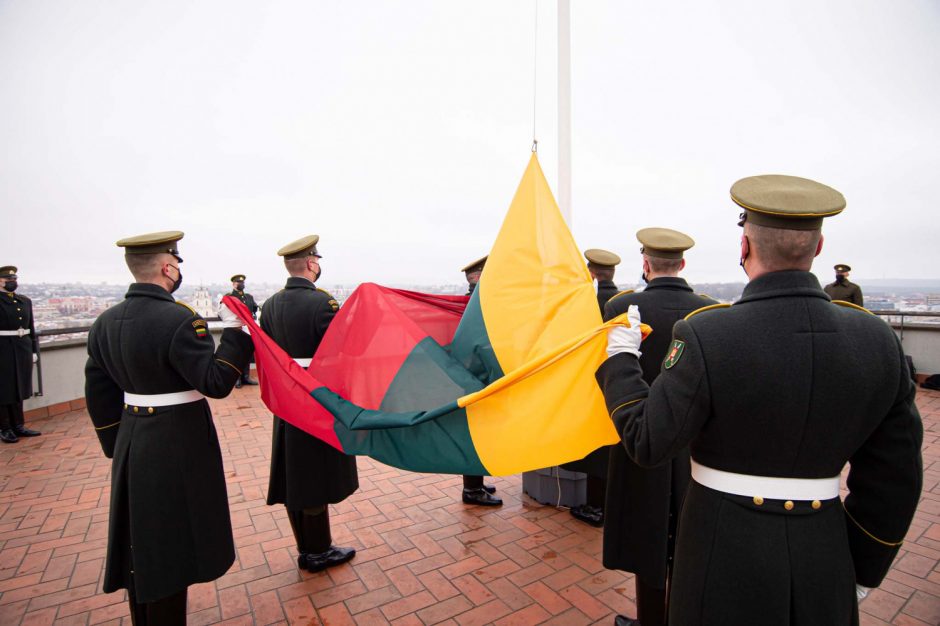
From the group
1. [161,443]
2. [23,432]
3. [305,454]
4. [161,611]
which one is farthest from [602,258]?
[23,432]

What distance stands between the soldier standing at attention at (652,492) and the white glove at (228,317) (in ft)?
7.12

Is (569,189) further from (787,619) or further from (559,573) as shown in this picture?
(787,619)

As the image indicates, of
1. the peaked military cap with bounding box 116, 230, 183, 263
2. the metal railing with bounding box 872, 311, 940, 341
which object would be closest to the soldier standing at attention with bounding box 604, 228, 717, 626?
the peaked military cap with bounding box 116, 230, 183, 263

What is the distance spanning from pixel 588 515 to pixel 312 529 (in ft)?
7.01

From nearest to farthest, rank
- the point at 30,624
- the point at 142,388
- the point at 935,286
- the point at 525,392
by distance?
the point at 525,392 < the point at 142,388 < the point at 30,624 < the point at 935,286

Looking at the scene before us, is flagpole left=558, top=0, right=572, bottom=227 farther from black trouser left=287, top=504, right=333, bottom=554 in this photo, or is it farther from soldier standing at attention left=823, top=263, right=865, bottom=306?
soldier standing at attention left=823, top=263, right=865, bottom=306

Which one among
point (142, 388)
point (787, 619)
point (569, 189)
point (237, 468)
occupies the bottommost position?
point (237, 468)

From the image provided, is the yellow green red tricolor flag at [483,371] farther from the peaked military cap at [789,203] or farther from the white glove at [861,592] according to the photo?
the white glove at [861,592]

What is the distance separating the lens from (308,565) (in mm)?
3299

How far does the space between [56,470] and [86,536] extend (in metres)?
1.89

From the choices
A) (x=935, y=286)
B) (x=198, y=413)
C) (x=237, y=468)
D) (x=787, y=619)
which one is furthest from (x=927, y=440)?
(x=237, y=468)

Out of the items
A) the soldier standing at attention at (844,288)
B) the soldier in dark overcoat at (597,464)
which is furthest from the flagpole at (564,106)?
the soldier standing at attention at (844,288)

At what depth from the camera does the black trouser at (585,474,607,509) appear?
13.2ft

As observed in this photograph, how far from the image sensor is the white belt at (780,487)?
1.41 metres
